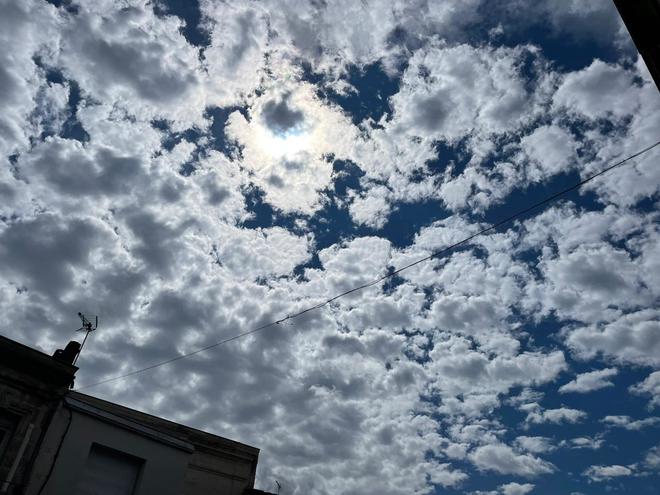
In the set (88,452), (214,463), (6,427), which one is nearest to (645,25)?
(88,452)

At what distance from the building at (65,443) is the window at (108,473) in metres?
0.02

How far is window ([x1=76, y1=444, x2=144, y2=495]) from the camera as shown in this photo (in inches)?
557

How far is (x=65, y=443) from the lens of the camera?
545 inches

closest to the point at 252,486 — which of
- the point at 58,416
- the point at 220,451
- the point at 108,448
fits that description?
the point at 220,451

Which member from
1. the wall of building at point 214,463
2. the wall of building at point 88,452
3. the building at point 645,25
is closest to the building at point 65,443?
the wall of building at point 88,452

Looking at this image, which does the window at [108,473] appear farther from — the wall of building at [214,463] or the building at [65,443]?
the wall of building at [214,463]

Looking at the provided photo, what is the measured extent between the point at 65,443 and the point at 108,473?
159cm

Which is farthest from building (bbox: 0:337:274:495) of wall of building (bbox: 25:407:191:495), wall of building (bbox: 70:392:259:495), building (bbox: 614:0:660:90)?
building (bbox: 614:0:660:90)

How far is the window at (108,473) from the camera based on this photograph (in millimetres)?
14148

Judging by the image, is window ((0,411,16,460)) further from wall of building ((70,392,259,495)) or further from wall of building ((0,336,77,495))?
wall of building ((70,392,259,495))

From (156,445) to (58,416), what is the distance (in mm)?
3041

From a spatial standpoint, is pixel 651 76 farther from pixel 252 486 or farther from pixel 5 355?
pixel 252 486

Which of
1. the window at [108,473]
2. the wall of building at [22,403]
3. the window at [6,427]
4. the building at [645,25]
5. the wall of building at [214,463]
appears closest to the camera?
the building at [645,25]

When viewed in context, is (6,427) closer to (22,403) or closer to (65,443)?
(22,403)
